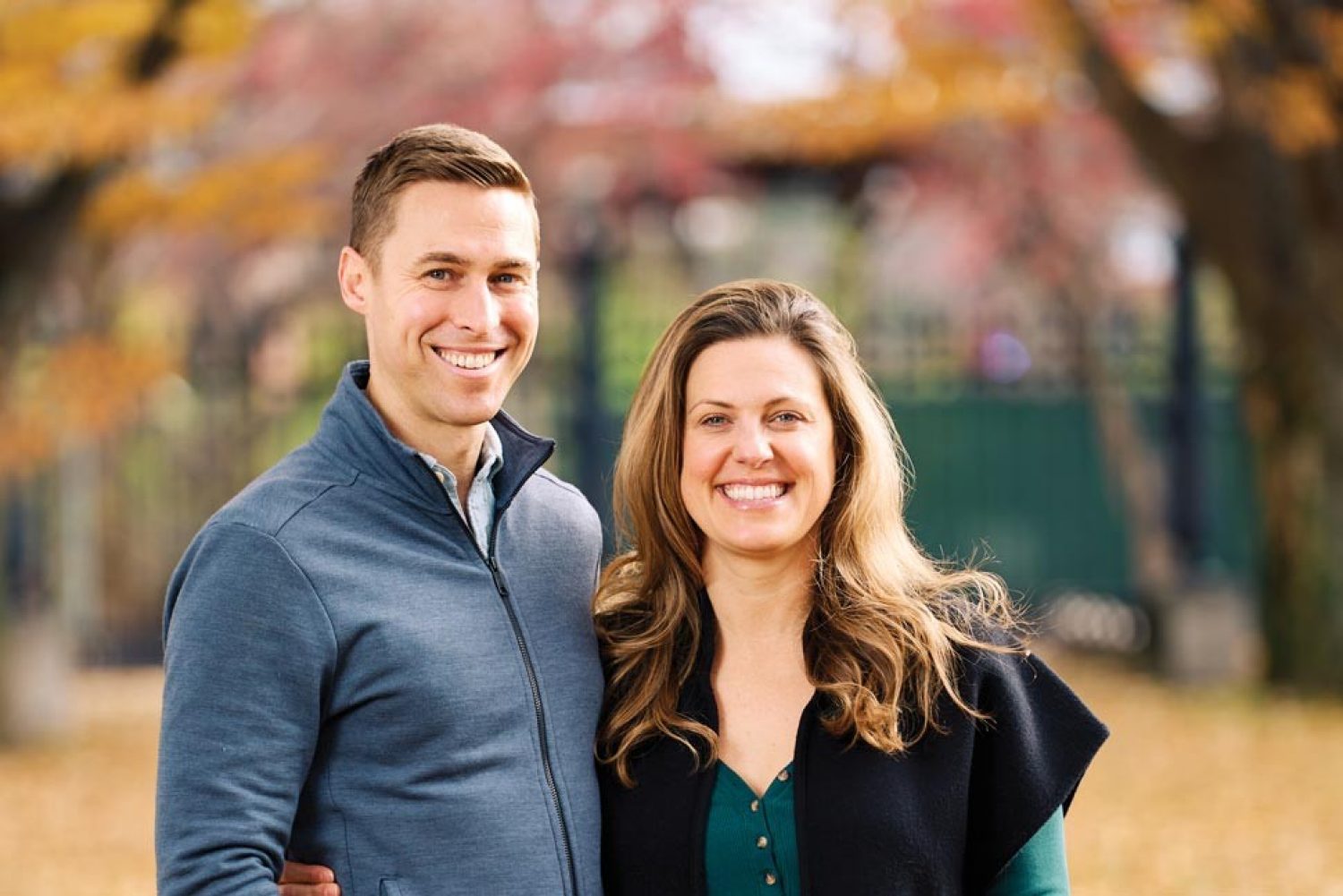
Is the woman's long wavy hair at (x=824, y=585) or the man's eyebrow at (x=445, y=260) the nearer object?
the man's eyebrow at (x=445, y=260)

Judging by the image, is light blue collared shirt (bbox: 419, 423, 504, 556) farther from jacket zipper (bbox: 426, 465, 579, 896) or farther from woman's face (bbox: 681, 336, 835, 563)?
woman's face (bbox: 681, 336, 835, 563)

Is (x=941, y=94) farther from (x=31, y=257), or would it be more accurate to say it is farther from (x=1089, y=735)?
(x=1089, y=735)

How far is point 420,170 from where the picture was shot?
304cm

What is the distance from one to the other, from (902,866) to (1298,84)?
7.65 meters

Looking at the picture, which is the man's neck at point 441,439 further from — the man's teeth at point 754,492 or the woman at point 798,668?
the man's teeth at point 754,492

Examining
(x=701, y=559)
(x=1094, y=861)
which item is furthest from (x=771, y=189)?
(x=701, y=559)

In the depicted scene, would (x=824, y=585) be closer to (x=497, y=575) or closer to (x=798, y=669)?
(x=798, y=669)

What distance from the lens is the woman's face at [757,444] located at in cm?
320

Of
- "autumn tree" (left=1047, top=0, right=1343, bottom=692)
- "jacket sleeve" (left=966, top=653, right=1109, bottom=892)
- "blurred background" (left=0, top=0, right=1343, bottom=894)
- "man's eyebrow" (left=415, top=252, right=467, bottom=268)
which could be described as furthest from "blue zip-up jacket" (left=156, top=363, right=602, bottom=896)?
"autumn tree" (left=1047, top=0, right=1343, bottom=692)

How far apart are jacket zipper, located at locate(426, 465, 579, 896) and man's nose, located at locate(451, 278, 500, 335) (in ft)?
0.83

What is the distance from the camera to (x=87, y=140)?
30.1 ft

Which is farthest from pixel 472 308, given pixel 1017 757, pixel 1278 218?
pixel 1278 218

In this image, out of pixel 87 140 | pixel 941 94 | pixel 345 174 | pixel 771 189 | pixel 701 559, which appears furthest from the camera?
pixel 771 189

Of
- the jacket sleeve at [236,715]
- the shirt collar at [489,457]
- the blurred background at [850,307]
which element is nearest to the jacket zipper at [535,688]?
the shirt collar at [489,457]
